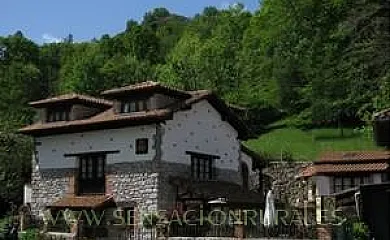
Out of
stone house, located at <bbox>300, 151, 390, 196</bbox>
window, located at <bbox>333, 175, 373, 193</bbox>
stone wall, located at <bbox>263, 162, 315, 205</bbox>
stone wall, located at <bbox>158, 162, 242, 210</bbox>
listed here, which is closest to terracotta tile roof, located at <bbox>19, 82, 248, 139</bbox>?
stone wall, located at <bbox>158, 162, 242, 210</bbox>

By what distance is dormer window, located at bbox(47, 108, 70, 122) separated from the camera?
3788cm

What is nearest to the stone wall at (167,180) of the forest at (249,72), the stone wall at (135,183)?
the stone wall at (135,183)

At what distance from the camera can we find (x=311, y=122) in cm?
6222

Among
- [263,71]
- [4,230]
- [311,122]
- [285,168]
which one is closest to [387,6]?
[4,230]

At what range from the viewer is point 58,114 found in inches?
1510

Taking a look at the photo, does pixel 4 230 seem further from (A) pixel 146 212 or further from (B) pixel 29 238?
(A) pixel 146 212

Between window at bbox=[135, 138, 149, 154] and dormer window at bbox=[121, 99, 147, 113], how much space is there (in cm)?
164

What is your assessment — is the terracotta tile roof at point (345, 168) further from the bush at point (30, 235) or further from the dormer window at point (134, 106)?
the bush at point (30, 235)

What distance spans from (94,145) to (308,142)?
25742mm

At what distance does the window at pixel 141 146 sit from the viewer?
110ft

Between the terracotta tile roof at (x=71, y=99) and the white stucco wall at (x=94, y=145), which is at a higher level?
the terracotta tile roof at (x=71, y=99)

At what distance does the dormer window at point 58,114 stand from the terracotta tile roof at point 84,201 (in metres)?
4.70

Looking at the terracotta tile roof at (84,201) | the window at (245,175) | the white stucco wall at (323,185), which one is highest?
the window at (245,175)

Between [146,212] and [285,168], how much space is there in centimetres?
1694
